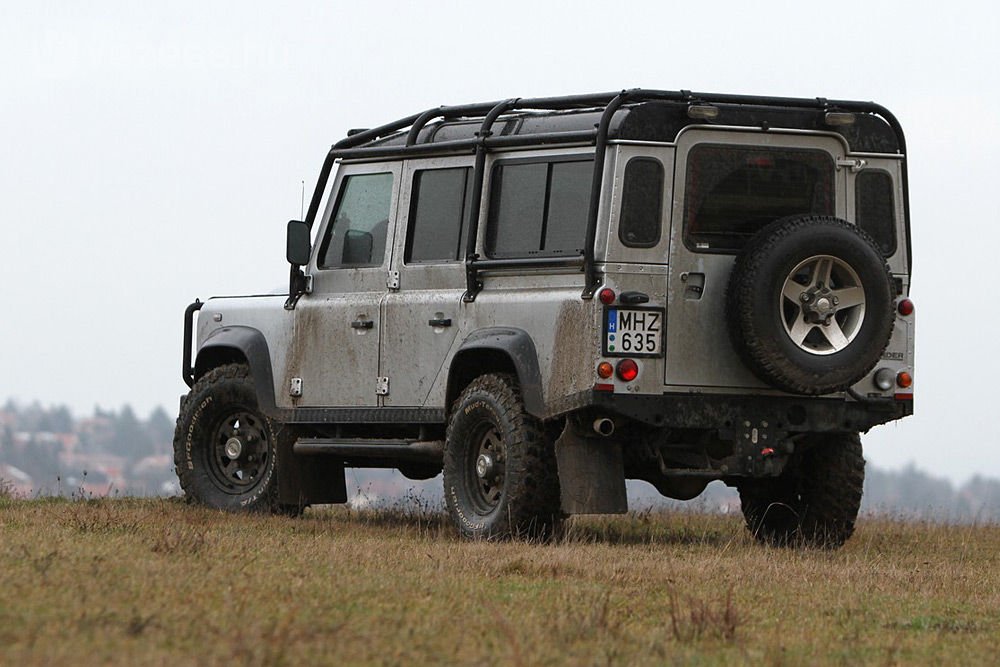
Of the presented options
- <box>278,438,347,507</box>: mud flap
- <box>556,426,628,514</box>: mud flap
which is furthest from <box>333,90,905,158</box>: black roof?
<box>278,438,347,507</box>: mud flap

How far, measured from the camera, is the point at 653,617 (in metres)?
9.02

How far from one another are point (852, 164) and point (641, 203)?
1482mm

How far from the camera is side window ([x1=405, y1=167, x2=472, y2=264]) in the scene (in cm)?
1339

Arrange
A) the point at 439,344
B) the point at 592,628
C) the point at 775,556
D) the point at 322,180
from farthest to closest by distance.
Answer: the point at 322,180 → the point at 439,344 → the point at 775,556 → the point at 592,628

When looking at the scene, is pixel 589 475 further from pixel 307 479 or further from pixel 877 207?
pixel 307 479

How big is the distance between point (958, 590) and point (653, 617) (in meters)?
2.34

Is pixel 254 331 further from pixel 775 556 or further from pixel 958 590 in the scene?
pixel 958 590

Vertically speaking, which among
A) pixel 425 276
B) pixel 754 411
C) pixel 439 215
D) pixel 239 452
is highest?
→ pixel 439 215

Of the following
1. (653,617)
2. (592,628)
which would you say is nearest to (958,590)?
(653,617)

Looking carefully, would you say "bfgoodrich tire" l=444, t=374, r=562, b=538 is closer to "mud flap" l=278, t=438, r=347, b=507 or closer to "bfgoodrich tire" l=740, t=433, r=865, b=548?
"bfgoodrich tire" l=740, t=433, r=865, b=548

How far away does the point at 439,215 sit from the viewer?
13.6 meters

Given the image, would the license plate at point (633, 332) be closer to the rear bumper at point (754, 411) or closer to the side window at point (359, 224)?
the rear bumper at point (754, 411)

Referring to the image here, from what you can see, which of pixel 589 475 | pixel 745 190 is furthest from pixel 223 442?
pixel 745 190

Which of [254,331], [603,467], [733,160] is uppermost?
[733,160]
